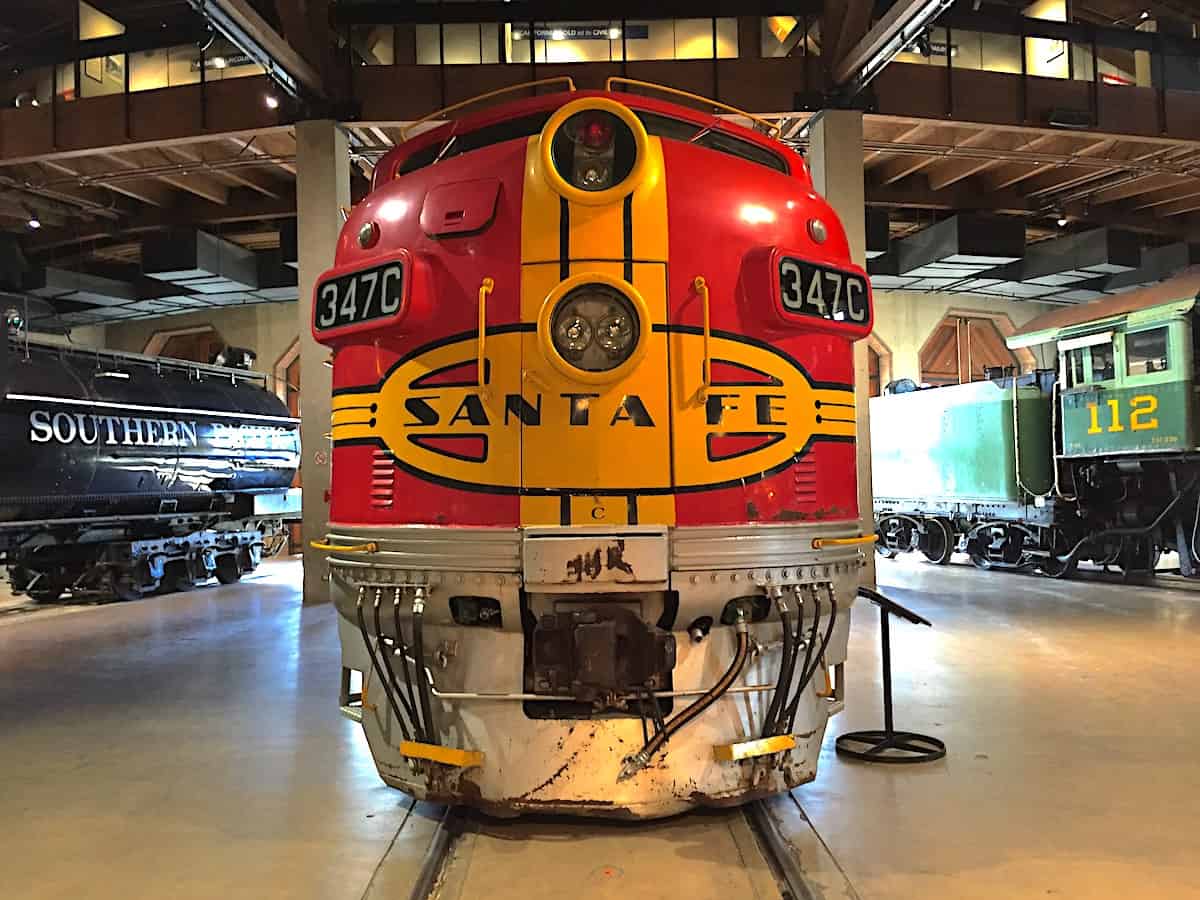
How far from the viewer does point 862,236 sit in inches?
414

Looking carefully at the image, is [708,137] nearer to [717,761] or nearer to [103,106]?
[717,761]

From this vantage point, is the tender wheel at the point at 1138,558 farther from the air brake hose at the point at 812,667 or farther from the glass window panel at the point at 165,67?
the glass window panel at the point at 165,67

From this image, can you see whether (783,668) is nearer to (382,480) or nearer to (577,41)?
(382,480)

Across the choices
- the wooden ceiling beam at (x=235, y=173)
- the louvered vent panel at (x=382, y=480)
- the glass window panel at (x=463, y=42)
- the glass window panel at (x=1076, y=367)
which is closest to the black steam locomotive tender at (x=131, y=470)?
the wooden ceiling beam at (x=235, y=173)

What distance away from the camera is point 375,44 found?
1170 centimetres

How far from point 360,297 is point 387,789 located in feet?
7.44

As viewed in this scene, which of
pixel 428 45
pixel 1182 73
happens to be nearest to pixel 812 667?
pixel 428 45

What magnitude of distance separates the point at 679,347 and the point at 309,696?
4193 millimetres

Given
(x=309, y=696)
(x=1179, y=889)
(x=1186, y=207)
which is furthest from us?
(x=1186, y=207)

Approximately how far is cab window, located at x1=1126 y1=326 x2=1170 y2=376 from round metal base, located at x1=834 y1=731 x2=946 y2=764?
8.09 meters

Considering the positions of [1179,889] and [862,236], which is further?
[862,236]

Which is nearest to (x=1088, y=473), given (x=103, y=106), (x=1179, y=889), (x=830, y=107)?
(x=830, y=107)

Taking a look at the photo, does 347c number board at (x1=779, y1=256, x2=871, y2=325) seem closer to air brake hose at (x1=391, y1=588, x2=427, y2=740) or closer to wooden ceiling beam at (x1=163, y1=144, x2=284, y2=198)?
air brake hose at (x1=391, y1=588, x2=427, y2=740)

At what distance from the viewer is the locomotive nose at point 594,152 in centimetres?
328
